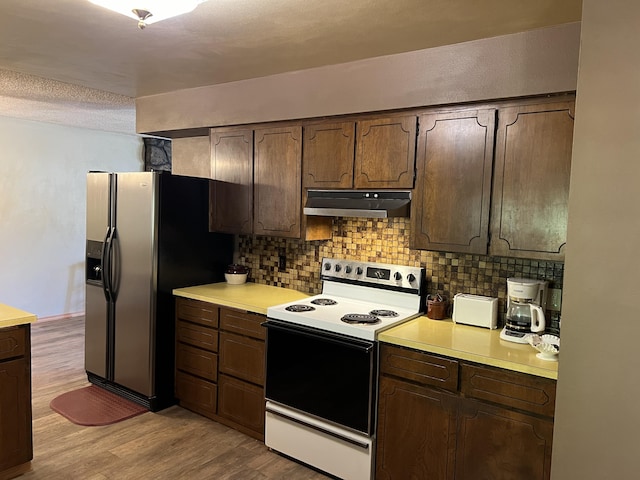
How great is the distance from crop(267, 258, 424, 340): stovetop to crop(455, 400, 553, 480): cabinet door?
0.63 m

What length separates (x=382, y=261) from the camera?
319 centimetres

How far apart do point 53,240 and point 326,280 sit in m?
4.05

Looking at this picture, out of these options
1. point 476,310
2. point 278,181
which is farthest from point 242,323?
point 476,310

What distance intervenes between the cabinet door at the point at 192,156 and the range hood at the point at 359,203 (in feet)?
4.71

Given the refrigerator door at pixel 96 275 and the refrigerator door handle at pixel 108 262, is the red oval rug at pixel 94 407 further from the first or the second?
the refrigerator door handle at pixel 108 262

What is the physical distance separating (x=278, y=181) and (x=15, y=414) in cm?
205

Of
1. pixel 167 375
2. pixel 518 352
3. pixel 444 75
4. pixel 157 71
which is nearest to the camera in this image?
pixel 518 352

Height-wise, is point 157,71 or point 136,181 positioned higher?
point 157,71

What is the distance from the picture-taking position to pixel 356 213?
9.28 ft

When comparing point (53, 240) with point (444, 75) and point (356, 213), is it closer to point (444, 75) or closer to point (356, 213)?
point (356, 213)

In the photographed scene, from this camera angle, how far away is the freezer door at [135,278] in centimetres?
336

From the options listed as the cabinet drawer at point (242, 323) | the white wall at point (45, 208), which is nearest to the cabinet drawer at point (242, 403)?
the cabinet drawer at point (242, 323)

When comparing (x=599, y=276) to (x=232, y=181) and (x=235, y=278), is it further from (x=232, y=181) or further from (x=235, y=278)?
(x=235, y=278)

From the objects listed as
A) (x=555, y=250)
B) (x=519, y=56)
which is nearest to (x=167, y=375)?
(x=555, y=250)
